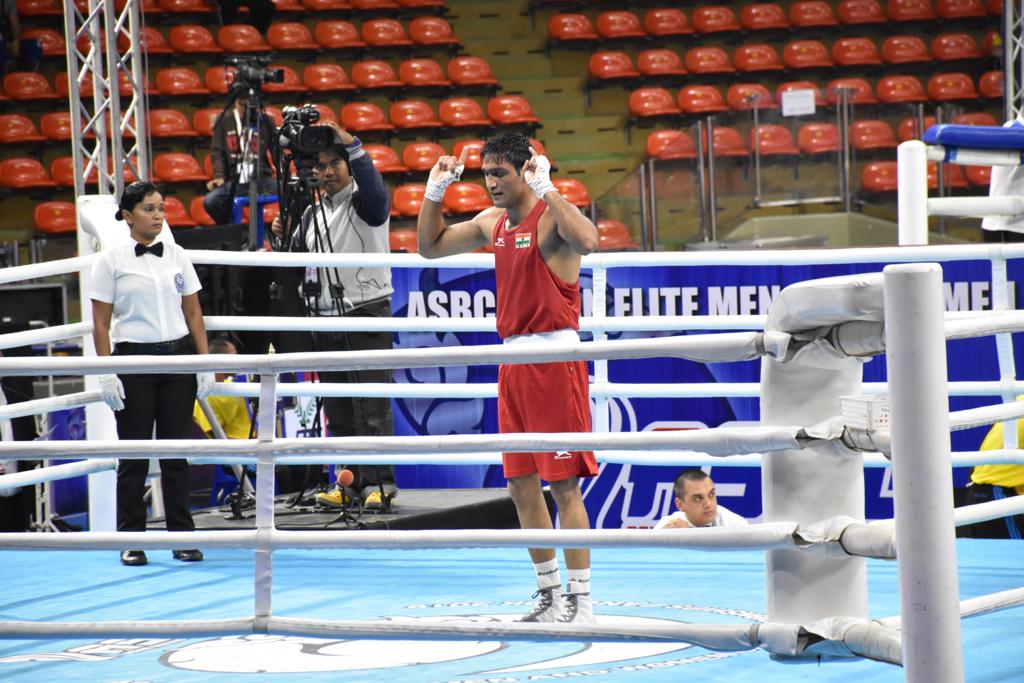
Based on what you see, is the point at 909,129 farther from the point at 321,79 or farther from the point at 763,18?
the point at 321,79

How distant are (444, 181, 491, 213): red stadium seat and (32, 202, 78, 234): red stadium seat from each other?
3716 mm

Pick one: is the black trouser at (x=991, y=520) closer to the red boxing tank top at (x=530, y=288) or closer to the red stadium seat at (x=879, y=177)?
the red boxing tank top at (x=530, y=288)

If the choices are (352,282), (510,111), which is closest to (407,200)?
(510,111)

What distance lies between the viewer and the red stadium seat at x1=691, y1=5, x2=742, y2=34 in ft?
47.2

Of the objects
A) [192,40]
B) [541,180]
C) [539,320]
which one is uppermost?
[192,40]

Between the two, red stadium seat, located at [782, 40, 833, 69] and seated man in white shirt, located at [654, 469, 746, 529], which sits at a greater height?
red stadium seat, located at [782, 40, 833, 69]

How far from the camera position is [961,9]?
1397cm

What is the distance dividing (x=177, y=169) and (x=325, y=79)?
1984 mm

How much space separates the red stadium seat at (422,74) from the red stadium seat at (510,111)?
67 cm

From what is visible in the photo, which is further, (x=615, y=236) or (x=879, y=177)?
(x=879, y=177)

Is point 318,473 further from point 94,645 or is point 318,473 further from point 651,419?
point 94,645

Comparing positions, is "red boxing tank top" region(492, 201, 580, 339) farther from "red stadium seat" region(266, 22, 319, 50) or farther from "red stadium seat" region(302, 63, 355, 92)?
"red stadium seat" region(266, 22, 319, 50)

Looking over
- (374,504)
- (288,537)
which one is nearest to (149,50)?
(374,504)

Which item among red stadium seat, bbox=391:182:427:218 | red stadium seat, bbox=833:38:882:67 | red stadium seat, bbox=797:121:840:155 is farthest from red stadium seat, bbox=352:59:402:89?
red stadium seat, bbox=797:121:840:155
